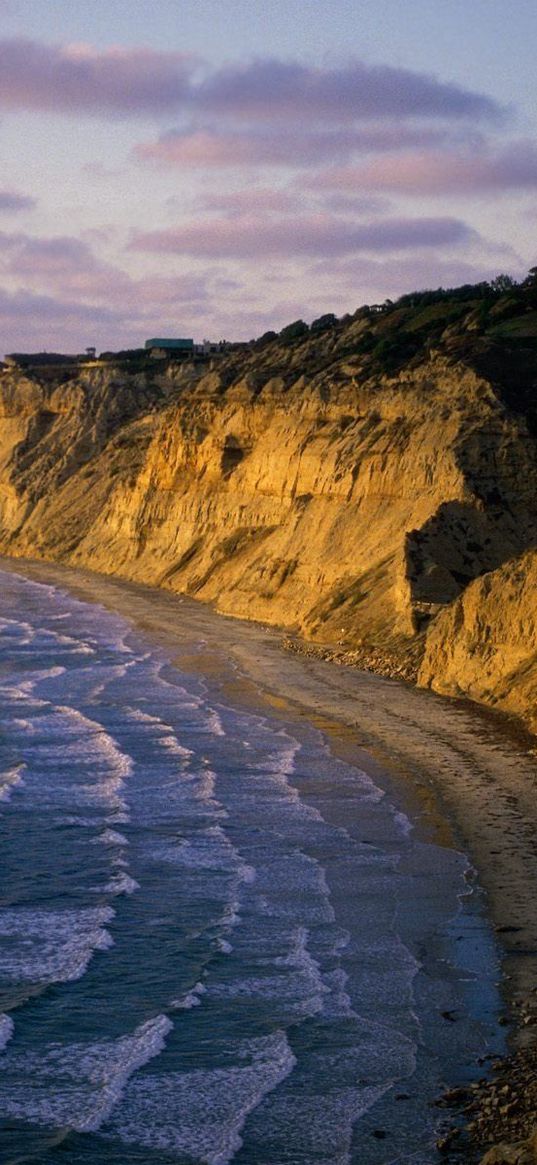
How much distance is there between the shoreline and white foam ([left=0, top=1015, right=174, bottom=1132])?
2755 millimetres

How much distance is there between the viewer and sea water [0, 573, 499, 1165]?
11938mm

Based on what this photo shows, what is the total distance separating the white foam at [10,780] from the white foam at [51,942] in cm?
639

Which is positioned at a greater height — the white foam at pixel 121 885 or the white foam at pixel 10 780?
the white foam at pixel 121 885

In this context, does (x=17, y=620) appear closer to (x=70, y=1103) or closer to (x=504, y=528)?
(x=504, y=528)

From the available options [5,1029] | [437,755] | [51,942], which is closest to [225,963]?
[51,942]

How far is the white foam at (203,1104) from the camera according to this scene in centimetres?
1156

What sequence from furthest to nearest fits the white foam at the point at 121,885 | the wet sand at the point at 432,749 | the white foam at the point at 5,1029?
the white foam at the point at 121,885 < the wet sand at the point at 432,749 < the white foam at the point at 5,1029

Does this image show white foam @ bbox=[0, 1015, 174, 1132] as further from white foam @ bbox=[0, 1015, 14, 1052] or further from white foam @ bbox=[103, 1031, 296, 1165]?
white foam @ bbox=[0, 1015, 14, 1052]

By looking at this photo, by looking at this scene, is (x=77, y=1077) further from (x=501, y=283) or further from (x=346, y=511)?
(x=501, y=283)

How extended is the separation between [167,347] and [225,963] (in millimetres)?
124386

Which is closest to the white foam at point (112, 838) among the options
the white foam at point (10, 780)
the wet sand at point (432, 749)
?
the white foam at point (10, 780)

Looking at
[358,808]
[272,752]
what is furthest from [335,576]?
[358,808]

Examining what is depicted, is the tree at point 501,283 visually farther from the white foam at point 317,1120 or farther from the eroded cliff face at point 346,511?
the white foam at point 317,1120

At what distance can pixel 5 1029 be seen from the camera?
542 inches
